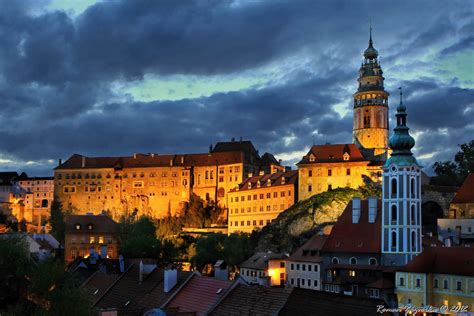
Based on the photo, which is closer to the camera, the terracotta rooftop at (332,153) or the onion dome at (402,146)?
the onion dome at (402,146)

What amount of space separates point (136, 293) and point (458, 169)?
7973cm

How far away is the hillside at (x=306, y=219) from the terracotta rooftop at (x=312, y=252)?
20043 mm

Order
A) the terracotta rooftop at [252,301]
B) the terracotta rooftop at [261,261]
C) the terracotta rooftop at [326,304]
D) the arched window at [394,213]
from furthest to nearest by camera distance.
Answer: the terracotta rooftop at [261,261] → the arched window at [394,213] → the terracotta rooftop at [252,301] → the terracotta rooftop at [326,304]

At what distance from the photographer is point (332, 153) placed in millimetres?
Answer: 106312

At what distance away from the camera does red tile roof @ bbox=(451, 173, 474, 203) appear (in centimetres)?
8081

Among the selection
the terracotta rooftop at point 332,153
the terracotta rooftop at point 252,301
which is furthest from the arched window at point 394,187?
the terracotta rooftop at point 332,153

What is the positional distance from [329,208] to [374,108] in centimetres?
2348

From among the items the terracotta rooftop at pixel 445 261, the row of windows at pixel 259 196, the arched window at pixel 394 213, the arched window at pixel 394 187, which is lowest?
the terracotta rooftop at pixel 445 261

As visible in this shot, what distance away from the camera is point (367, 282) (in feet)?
204

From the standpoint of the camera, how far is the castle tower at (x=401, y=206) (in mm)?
63459

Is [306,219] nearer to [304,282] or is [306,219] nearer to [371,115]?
[371,115]

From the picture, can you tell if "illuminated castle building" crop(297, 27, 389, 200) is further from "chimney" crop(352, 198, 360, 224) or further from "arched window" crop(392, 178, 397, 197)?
"arched window" crop(392, 178, 397, 197)

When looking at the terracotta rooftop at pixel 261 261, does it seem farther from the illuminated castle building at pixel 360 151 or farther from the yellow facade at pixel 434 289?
the illuminated castle building at pixel 360 151

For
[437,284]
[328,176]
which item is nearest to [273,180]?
[328,176]
